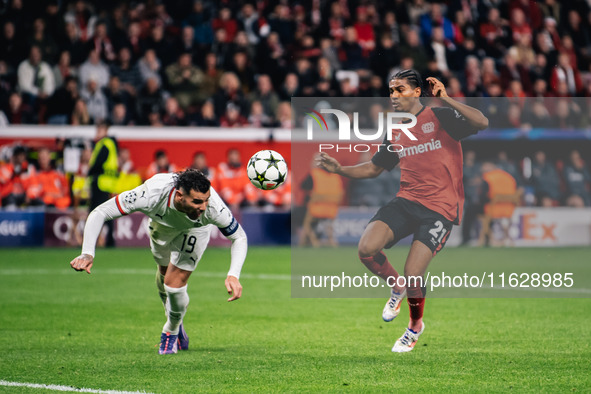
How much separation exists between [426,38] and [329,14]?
2357 millimetres

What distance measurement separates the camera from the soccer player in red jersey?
325 inches

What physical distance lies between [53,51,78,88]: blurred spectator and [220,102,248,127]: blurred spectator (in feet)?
10.3

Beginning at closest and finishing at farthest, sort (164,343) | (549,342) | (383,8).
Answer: (164,343)
(549,342)
(383,8)

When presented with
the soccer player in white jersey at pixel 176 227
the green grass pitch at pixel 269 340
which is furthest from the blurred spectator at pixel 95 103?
the soccer player in white jersey at pixel 176 227

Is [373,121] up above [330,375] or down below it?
above

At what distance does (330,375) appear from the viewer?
702 cm

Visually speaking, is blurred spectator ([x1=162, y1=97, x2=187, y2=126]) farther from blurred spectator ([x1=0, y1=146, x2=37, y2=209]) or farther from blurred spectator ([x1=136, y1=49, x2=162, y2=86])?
blurred spectator ([x1=0, y1=146, x2=37, y2=209])

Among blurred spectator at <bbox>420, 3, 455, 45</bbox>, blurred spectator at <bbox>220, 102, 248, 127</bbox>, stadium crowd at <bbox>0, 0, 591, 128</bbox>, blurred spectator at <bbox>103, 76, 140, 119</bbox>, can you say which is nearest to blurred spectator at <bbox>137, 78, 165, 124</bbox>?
stadium crowd at <bbox>0, 0, 591, 128</bbox>

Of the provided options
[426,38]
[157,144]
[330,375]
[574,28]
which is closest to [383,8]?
[426,38]

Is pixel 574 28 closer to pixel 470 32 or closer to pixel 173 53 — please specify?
pixel 470 32

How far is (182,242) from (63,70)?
12241mm

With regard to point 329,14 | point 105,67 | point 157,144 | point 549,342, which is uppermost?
point 329,14

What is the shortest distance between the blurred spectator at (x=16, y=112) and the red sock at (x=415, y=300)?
40.5ft

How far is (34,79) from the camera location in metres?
18.9
